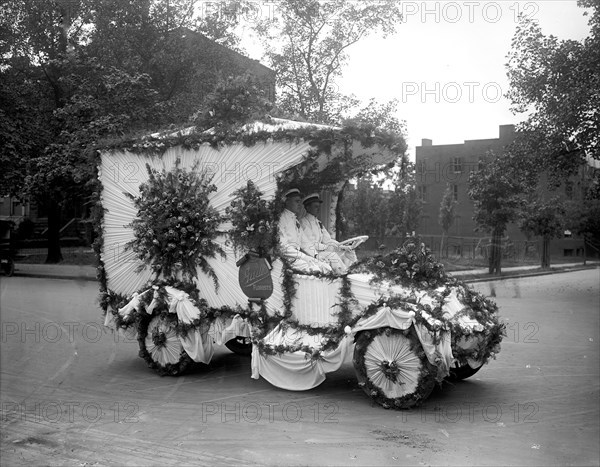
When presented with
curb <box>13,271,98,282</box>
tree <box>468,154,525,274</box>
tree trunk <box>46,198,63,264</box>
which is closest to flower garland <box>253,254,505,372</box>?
curb <box>13,271,98,282</box>

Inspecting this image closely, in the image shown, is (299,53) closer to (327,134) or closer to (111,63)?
(111,63)

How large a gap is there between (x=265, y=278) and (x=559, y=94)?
14063 millimetres

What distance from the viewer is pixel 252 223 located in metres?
8.70

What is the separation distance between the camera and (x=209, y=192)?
926 cm

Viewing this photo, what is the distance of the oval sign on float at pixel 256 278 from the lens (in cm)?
862

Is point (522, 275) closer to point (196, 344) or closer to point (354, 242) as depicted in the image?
point (354, 242)

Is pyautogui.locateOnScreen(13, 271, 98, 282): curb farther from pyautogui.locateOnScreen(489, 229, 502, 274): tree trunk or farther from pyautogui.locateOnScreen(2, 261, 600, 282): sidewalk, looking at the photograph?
pyautogui.locateOnScreen(489, 229, 502, 274): tree trunk

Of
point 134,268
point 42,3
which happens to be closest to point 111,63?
point 42,3

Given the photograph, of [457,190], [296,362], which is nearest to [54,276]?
[296,362]

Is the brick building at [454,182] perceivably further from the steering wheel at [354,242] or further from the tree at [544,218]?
the steering wheel at [354,242]

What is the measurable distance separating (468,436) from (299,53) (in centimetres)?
2006

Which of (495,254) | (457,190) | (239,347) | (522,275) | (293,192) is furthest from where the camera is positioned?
(457,190)

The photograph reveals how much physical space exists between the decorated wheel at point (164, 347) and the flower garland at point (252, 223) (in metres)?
1.56

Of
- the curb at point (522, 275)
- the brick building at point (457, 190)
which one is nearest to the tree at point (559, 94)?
the curb at point (522, 275)
